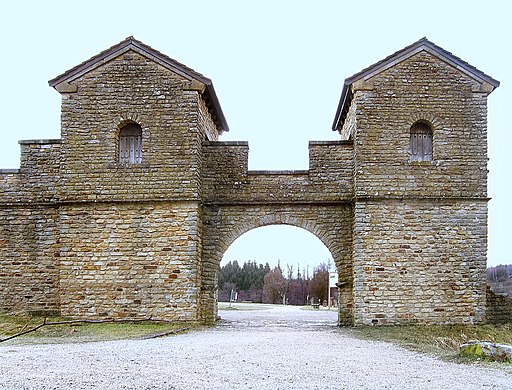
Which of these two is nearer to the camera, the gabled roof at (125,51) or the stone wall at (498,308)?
the stone wall at (498,308)

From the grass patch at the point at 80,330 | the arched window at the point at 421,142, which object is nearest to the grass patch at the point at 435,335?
the arched window at the point at 421,142

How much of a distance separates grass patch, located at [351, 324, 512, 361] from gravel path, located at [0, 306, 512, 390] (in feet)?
2.96

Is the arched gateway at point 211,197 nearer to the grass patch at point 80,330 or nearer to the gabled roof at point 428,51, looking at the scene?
the gabled roof at point 428,51

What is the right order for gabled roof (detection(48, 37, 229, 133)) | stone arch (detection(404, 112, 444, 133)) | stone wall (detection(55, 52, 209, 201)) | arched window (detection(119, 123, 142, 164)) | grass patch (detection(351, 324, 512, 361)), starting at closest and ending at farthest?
grass patch (detection(351, 324, 512, 361)) < stone wall (detection(55, 52, 209, 201)) < stone arch (detection(404, 112, 444, 133)) < gabled roof (detection(48, 37, 229, 133)) < arched window (detection(119, 123, 142, 164))

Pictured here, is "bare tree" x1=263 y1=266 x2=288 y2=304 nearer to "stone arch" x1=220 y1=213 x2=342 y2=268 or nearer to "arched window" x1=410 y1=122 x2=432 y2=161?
"stone arch" x1=220 y1=213 x2=342 y2=268

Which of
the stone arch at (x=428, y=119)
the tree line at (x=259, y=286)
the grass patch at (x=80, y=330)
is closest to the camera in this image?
the grass patch at (x=80, y=330)

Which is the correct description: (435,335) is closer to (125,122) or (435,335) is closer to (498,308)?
(498,308)

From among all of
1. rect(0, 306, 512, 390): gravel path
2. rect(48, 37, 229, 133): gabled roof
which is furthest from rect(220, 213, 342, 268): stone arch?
rect(0, 306, 512, 390): gravel path

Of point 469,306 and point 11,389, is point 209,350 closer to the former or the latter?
point 11,389

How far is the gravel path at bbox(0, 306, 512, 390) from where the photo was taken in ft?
25.6

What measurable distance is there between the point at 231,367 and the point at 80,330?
6.94m

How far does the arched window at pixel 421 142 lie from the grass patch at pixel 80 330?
24.6ft

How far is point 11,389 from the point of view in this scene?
7.27 m

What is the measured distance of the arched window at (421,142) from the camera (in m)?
17.2
